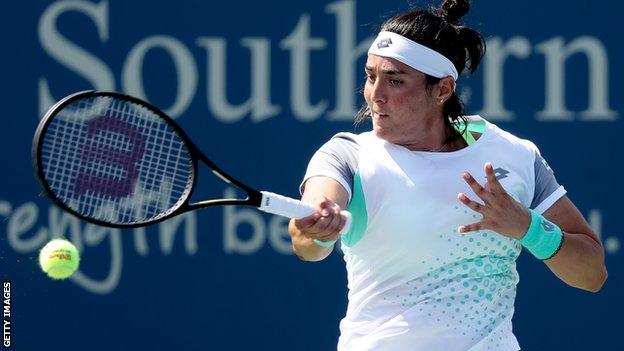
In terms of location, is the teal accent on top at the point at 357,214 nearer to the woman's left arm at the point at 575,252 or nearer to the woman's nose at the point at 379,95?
the woman's nose at the point at 379,95

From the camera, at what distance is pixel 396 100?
11.4ft

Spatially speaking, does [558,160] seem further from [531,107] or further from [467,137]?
[467,137]

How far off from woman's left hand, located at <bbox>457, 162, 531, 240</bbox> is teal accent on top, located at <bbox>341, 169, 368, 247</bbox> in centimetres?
23

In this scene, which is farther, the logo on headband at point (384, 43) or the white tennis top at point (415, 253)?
the logo on headband at point (384, 43)

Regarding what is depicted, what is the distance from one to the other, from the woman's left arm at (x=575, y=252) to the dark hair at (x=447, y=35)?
0.32 meters

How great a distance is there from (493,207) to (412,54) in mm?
461

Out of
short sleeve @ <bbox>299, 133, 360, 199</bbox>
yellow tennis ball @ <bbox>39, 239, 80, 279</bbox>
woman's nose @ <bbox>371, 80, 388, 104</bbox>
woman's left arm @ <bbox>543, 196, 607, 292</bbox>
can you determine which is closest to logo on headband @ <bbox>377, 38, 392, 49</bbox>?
woman's nose @ <bbox>371, 80, 388, 104</bbox>

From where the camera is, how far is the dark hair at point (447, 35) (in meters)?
3.58

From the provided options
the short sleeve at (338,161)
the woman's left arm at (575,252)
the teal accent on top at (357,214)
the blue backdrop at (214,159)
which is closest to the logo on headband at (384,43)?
the short sleeve at (338,161)

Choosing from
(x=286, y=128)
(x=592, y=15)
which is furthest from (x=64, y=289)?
(x=592, y=15)

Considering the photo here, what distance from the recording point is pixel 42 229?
217 inches

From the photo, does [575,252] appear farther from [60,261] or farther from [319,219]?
[60,261]

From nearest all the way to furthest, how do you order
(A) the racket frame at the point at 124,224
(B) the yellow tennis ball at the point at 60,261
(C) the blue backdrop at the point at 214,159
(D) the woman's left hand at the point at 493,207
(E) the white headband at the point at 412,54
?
(A) the racket frame at the point at 124,224 → (D) the woman's left hand at the point at 493,207 → (E) the white headband at the point at 412,54 → (B) the yellow tennis ball at the point at 60,261 → (C) the blue backdrop at the point at 214,159

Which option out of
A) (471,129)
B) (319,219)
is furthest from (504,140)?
(319,219)
